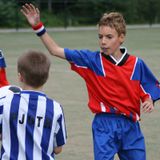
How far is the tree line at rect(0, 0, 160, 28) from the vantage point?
40094 millimetres

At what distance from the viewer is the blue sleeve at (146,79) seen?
16.7 ft

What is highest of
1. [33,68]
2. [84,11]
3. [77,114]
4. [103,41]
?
[33,68]

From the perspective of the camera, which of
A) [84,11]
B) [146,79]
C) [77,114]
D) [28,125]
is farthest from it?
[84,11]

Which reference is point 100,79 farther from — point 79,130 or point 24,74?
point 79,130

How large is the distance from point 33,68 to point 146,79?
5.80ft

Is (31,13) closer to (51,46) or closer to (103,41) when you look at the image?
(51,46)

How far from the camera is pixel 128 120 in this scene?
199 inches

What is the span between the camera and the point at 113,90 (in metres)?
5.01

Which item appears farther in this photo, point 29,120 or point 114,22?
point 114,22

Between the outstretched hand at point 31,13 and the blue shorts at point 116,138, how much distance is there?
3.25ft

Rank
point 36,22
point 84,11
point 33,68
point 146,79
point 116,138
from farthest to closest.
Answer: point 84,11 → point 146,79 → point 116,138 → point 36,22 → point 33,68

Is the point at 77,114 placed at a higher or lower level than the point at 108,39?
lower

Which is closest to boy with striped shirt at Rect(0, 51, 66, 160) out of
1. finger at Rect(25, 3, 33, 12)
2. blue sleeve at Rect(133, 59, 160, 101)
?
finger at Rect(25, 3, 33, 12)

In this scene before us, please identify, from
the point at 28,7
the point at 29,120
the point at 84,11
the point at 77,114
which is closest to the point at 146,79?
the point at 28,7
